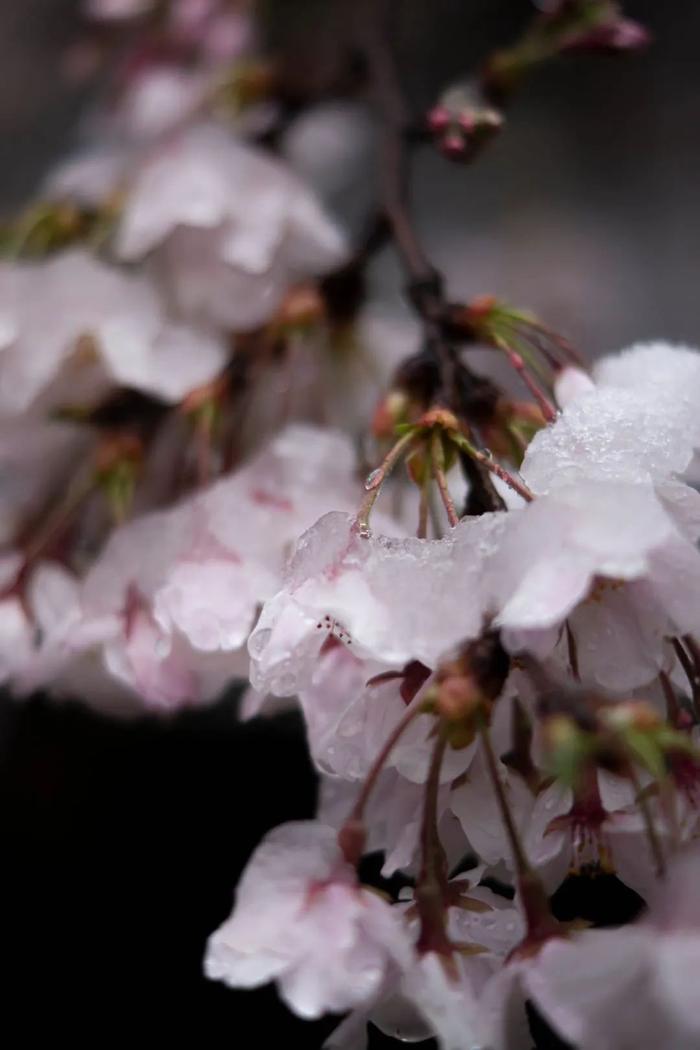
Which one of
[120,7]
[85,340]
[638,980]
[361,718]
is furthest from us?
[120,7]

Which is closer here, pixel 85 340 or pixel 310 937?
pixel 310 937

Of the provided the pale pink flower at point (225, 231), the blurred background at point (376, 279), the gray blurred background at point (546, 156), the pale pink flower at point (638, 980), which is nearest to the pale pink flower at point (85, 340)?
the pale pink flower at point (225, 231)

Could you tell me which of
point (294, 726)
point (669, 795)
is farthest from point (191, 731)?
point (669, 795)

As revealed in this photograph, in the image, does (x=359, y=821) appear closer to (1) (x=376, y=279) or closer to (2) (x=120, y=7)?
(1) (x=376, y=279)

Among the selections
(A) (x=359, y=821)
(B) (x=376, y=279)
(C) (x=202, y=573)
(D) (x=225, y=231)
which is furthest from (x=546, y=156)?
(A) (x=359, y=821)

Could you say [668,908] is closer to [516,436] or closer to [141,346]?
[516,436]

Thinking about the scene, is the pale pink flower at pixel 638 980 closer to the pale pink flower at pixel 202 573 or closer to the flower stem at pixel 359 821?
the flower stem at pixel 359 821

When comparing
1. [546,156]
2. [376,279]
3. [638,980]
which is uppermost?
[638,980]
